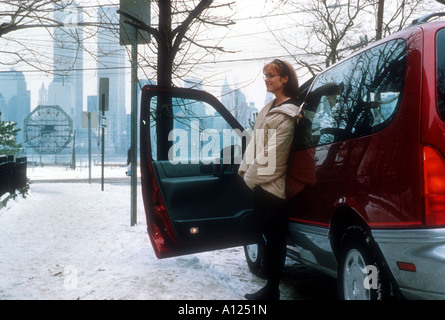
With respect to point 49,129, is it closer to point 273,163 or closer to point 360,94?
point 273,163

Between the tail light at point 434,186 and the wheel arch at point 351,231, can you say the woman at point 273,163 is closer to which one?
the wheel arch at point 351,231

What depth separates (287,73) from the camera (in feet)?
11.8

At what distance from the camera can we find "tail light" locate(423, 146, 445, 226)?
89.9 inches

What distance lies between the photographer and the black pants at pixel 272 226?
3.54m

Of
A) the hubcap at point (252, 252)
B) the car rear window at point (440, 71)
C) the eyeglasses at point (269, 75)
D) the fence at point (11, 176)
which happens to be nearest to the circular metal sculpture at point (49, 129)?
the fence at point (11, 176)

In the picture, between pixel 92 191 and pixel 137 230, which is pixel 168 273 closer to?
pixel 137 230

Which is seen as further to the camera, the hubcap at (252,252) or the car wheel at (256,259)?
the hubcap at (252,252)

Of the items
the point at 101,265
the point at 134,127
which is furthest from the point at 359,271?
the point at 134,127

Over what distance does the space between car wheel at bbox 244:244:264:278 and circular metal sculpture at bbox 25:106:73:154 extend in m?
28.3

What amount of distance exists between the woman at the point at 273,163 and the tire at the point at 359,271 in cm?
65

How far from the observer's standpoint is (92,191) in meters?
13.6

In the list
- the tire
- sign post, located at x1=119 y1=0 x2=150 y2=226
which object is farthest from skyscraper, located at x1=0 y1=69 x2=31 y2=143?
the tire

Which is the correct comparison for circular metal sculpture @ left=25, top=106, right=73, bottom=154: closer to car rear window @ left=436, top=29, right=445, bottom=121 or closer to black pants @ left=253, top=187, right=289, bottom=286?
black pants @ left=253, top=187, right=289, bottom=286
